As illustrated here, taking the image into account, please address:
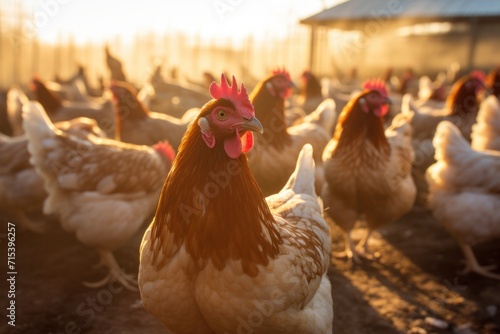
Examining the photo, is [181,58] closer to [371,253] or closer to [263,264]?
[371,253]

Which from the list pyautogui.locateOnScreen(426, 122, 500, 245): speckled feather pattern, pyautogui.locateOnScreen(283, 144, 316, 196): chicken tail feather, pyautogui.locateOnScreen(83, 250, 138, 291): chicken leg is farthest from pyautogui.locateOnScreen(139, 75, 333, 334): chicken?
pyautogui.locateOnScreen(426, 122, 500, 245): speckled feather pattern

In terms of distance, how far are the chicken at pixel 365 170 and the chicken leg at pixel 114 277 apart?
7.88 ft

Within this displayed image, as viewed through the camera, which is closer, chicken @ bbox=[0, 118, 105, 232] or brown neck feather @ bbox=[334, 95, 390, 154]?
brown neck feather @ bbox=[334, 95, 390, 154]

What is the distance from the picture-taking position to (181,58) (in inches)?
925

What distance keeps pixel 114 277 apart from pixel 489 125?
17.9ft

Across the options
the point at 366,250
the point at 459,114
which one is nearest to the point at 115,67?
the point at 459,114

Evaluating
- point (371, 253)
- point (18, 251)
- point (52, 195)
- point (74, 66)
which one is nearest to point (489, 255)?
point (371, 253)

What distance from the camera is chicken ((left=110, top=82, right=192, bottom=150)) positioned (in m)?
6.24

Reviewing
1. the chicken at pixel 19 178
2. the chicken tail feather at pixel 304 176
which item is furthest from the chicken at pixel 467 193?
the chicken at pixel 19 178

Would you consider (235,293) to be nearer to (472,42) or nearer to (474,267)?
(474,267)

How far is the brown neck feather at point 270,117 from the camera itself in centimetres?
520

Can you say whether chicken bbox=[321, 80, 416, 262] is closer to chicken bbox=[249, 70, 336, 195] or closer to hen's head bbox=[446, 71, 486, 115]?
chicken bbox=[249, 70, 336, 195]

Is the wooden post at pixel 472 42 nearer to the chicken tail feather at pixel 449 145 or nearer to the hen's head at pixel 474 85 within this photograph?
the hen's head at pixel 474 85

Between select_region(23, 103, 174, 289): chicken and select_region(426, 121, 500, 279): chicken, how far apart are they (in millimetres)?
3403
